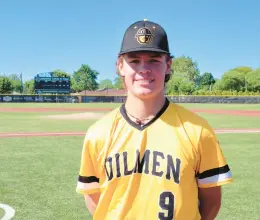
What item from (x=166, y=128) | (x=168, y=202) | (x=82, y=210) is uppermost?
(x=166, y=128)

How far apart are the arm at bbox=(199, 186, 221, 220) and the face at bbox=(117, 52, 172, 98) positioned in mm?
681

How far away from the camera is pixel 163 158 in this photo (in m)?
2.26

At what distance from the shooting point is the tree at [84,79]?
457 feet

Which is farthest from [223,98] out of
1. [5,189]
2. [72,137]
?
[5,189]

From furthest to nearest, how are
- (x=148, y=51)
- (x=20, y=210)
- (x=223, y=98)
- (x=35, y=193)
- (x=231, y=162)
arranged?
(x=223, y=98) < (x=231, y=162) < (x=35, y=193) < (x=20, y=210) < (x=148, y=51)

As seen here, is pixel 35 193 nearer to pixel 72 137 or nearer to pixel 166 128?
pixel 166 128

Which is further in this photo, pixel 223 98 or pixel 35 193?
pixel 223 98

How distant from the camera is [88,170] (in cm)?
251

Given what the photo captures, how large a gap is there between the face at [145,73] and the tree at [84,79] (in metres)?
136

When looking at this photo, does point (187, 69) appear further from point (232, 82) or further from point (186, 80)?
point (232, 82)

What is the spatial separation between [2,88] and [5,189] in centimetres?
10389

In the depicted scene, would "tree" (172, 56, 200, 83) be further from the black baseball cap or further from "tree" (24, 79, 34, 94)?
the black baseball cap

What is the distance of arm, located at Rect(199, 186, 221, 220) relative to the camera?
243cm

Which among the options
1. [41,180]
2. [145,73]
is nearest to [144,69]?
[145,73]
